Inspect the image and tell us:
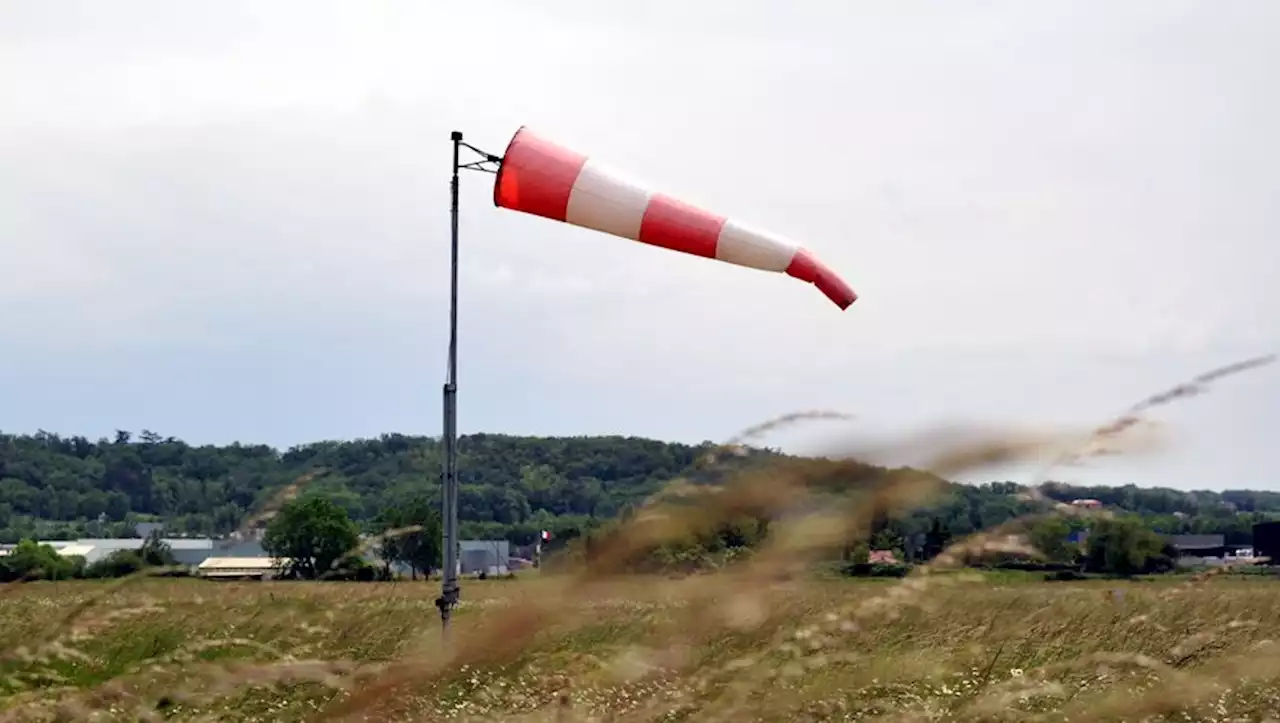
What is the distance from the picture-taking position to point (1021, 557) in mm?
3139

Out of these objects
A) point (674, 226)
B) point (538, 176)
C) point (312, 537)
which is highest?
point (538, 176)

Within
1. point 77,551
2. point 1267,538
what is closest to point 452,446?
point 77,551

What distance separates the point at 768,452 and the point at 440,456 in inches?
207

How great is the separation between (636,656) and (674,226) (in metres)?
1.74

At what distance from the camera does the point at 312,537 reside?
3932mm

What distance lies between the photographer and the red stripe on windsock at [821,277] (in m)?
4.75

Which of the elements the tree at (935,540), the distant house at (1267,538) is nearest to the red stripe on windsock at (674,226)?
the tree at (935,540)

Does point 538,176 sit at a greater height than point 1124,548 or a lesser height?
greater

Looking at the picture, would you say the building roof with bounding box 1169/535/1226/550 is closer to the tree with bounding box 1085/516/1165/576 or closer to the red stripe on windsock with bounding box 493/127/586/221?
the tree with bounding box 1085/516/1165/576

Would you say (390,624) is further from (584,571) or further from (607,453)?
(584,571)

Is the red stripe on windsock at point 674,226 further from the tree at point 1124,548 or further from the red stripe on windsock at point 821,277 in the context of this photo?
the tree at point 1124,548

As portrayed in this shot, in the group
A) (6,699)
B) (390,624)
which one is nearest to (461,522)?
(390,624)

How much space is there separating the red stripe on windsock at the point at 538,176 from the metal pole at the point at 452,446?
98.6 inches

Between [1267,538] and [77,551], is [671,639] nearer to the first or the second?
[1267,538]
